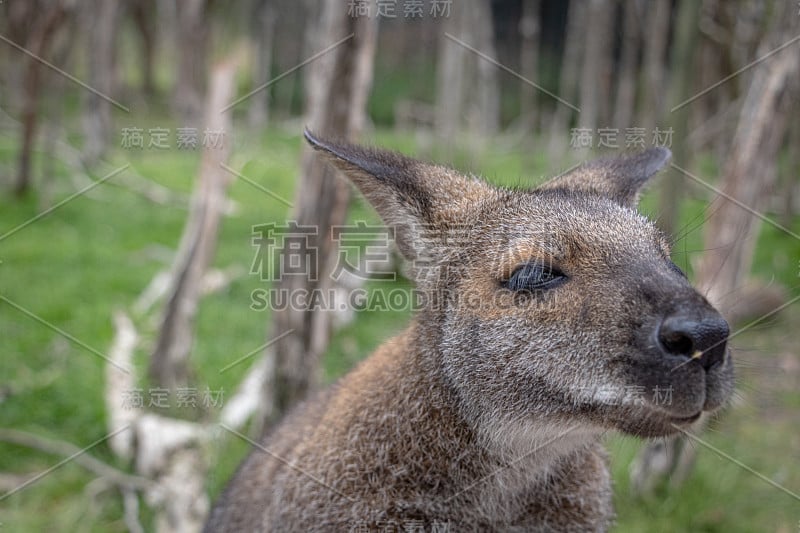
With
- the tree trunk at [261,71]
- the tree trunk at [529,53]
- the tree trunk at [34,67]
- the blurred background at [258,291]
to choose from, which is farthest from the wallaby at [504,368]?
the tree trunk at [261,71]

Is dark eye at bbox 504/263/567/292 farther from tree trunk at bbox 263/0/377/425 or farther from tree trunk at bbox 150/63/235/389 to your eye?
tree trunk at bbox 150/63/235/389

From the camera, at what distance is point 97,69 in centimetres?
1186

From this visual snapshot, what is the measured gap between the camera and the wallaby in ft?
6.89

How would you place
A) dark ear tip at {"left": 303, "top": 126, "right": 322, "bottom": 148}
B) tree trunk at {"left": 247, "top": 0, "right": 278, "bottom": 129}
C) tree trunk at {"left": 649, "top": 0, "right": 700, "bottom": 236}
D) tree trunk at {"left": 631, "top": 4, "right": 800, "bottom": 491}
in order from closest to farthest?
dark ear tip at {"left": 303, "top": 126, "right": 322, "bottom": 148} < tree trunk at {"left": 631, "top": 4, "right": 800, "bottom": 491} < tree trunk at {"left": 649, "top": 0, "right": 700, "bottom": 236} < tree trunk at {"left": 247, "top": 0, "right": 278, "bottom": 129}

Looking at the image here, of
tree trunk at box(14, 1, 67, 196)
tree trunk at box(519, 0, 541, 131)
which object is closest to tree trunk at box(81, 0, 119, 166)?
tree trunk at box(14, 1, 67, 196)

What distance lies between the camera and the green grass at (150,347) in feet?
13.7

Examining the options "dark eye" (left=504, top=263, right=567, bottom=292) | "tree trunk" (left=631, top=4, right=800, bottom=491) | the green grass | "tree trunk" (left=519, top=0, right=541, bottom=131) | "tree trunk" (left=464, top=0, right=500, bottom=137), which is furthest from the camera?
"tree trunk" (left=519, top=0, right=541, bottom=131)

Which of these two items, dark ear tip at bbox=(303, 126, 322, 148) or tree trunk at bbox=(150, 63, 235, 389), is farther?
tree trunk at bbox=(150, 63, 235, 389)

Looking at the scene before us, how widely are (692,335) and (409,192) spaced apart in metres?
1.00

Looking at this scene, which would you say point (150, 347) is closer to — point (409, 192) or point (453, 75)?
point (409, 192)

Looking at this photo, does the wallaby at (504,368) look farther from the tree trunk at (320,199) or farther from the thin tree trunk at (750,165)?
the tree trunk at (320,199)

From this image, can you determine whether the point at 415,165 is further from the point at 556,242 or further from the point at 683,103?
the point at 683,103

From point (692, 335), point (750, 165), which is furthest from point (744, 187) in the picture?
point (692, 335)

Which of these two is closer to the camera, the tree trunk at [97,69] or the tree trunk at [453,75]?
the tree trunk at [453,75]
